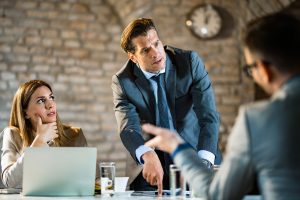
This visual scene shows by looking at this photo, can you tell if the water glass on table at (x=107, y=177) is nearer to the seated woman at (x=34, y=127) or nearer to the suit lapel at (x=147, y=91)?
the seated woman at (x=34, y=127)

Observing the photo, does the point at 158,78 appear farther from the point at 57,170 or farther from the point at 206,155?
the point at 57,170

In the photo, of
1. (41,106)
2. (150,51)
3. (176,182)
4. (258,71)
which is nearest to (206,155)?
(150,51)

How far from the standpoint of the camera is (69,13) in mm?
6363

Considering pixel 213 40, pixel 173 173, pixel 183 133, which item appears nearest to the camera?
pixel 173 173

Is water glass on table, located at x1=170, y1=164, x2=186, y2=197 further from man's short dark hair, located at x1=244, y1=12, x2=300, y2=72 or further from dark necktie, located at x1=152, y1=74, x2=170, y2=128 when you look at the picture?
dark necktie, located at x1=152, y1=74, x2=170, y2=128

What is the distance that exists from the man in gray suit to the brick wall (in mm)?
4392

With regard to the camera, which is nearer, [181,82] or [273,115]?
[273,115]

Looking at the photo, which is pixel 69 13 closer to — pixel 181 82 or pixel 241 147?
pixel 181 82

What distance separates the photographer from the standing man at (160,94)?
3.16m

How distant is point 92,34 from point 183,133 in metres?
3.35

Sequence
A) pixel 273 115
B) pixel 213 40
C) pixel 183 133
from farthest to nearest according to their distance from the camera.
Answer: pixel 213 40 < pixel 183 133 < pixel 273 115

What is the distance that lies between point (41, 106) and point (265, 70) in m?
2.05

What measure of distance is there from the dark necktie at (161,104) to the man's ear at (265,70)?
1.65 meters

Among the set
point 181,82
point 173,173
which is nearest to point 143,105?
point 181,82
